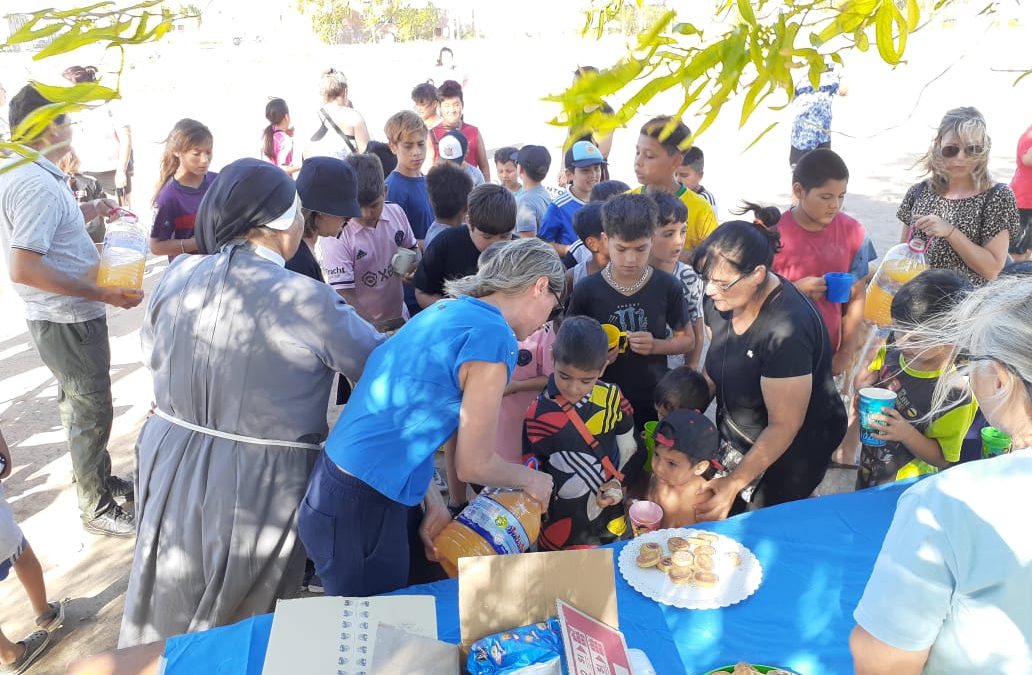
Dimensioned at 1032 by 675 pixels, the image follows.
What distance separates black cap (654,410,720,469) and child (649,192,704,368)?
2.50 feet

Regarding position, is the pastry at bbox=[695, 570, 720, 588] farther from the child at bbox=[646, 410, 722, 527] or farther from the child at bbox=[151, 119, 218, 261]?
the child at bbox=[151, 119, 218, 261]

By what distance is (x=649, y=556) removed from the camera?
2139 millimetres

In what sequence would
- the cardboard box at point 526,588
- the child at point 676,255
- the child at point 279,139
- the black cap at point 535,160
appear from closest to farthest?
1. the cardboard box at point 526,588
2. the child at point 676,255
3. the black cap at point 535,160
4. the child at point 279,139

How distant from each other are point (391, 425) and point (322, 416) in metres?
0.35

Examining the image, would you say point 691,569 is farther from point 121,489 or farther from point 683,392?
point 121,489

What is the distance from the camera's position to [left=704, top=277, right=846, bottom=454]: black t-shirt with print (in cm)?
246

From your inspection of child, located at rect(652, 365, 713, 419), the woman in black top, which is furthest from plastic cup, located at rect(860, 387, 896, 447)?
child, located at rect(652, 365, 713, 419)

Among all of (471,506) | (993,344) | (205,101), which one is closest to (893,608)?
(993,344)

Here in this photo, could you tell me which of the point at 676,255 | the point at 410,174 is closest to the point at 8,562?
the point at 676,255

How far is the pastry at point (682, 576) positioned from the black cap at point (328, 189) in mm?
1867

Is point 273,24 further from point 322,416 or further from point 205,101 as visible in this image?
point 322,416

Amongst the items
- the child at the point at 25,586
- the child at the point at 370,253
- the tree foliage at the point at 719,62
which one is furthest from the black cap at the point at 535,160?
the tree foliage at the point at 719,62

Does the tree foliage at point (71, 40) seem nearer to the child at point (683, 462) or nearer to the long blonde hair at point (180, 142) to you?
the child at point (683, 462)

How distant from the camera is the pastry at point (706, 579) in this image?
2.05 metres
